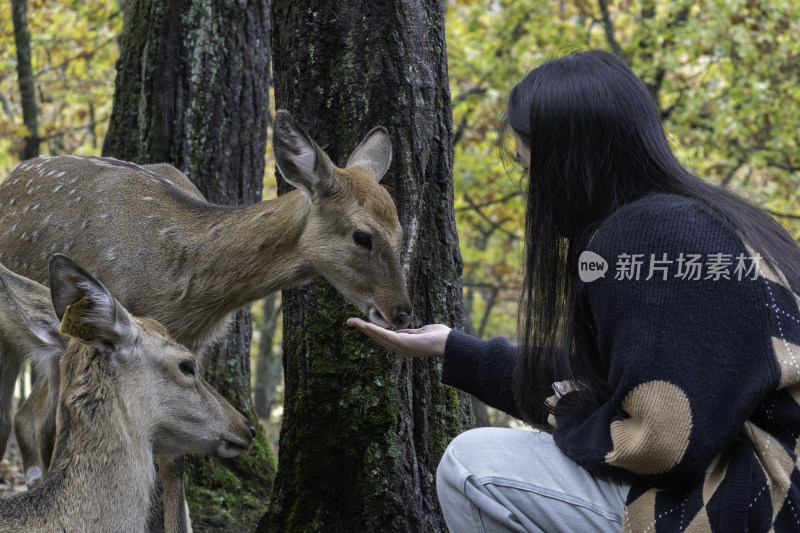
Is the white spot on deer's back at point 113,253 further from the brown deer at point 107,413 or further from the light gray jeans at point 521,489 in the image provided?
the light gray jeans at point 521,489

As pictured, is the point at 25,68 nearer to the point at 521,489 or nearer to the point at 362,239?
the point at 362,239

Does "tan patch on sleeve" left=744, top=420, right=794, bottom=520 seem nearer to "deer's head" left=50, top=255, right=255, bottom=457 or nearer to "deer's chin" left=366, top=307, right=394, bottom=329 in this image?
"deer's chin" left=366, top=307, right=394, bottom=329

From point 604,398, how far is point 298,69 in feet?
7.78

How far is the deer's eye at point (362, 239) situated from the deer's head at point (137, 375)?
3.87 feet

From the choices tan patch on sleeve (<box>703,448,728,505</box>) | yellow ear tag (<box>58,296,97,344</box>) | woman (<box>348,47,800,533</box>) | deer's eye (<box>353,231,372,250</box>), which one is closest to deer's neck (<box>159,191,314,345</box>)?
deer's eye (<box>353,231,372,250</box>)

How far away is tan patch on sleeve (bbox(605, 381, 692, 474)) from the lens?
2814 millimetres

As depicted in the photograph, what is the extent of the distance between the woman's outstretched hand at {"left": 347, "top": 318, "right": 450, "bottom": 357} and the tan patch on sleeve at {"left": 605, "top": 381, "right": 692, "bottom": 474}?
4.14 ft

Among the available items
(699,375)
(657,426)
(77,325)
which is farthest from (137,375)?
(699,375)

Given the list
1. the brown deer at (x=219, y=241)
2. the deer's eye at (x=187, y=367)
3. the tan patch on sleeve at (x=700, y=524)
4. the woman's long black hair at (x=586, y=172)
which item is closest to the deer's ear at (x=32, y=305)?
the deer's eye at (x=187, y=367)

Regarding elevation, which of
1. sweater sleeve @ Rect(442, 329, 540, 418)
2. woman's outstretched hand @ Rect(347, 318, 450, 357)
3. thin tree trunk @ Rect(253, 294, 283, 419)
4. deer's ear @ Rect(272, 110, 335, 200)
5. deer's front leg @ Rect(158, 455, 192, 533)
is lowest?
thin tree trunk @ Rect(253, 294, 283, 419)

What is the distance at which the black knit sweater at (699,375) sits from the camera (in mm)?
2812

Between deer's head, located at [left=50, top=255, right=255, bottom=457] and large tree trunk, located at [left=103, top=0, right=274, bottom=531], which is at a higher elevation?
large tree trunk, located at [left=103, top=0, right=274, bottom=531]

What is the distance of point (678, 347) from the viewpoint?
2.84 m

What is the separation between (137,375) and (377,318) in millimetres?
1286
